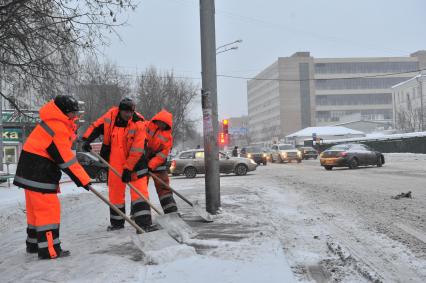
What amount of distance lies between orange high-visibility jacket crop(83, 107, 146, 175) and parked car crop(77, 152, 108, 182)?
573 inches

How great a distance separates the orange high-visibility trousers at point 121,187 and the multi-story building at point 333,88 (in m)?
113

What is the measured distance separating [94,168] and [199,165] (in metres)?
5.08

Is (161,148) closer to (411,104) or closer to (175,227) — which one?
(175,227)

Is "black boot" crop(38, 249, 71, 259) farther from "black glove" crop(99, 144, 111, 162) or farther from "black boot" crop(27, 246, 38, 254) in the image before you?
"black glove" crop(99, 144, 111, 162)

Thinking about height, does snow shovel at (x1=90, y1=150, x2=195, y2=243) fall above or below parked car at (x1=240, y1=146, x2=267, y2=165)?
below

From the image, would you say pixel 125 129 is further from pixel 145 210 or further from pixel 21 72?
pixel 21 72

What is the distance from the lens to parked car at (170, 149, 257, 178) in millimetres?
23516

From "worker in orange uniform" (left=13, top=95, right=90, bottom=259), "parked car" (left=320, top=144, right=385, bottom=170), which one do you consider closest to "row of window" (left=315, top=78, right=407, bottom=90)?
"parked car" (left=320, top=144, right=385, bottom=170)

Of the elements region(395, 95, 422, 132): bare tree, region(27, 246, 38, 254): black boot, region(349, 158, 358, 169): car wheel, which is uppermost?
region(395, 95, 422, 132): bare tree

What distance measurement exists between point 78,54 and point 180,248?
635 centimetres

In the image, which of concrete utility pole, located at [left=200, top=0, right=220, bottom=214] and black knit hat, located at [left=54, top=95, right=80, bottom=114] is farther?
concrete utility pole, located at [left=200, top=0, right=220, bottom=214]

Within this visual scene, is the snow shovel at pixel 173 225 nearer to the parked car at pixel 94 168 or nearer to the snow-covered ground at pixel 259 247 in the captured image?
the snow-covered ground at pixel 259 247

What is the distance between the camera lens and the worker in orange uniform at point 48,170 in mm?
5359

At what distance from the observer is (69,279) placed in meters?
4.59
